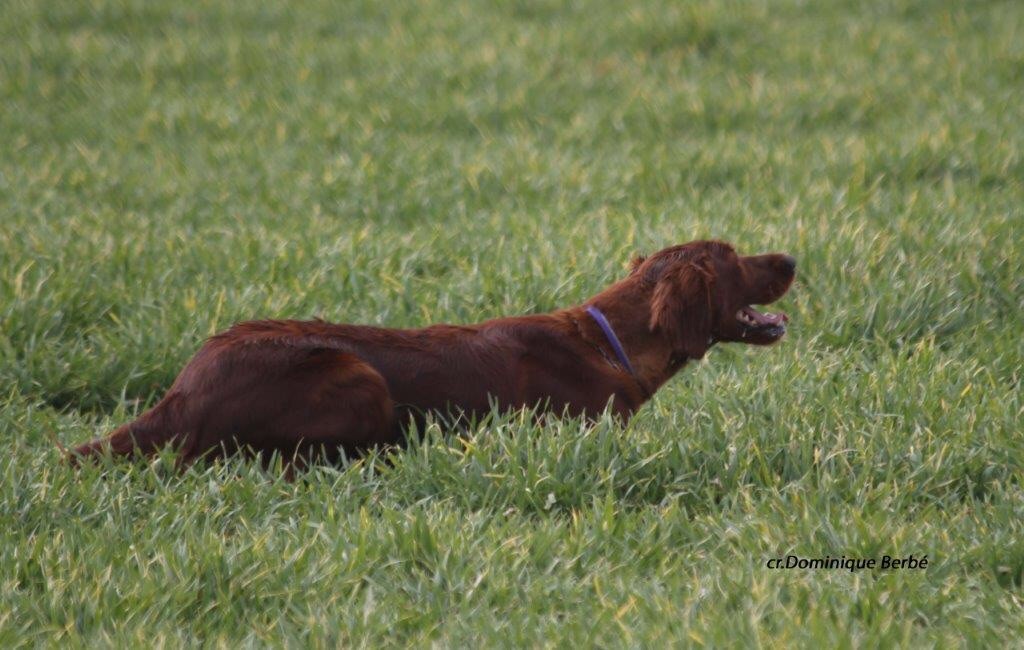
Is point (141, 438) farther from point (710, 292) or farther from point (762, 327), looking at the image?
point (762, 327)

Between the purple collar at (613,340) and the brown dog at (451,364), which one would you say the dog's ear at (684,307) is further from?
the purple collar at (613,340)

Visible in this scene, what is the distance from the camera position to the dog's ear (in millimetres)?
4301

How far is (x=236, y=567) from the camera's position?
3.20m

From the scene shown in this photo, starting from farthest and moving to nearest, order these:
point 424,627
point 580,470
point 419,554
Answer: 1. point 580,470
2. point 419,554
3. point 424,627

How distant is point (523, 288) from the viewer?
5465 mm

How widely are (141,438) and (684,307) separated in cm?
177

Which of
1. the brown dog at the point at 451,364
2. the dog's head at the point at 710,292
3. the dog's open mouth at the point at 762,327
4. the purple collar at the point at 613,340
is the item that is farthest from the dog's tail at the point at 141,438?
the dog's open mouth at the point at 762,327

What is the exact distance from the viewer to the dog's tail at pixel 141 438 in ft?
12.9

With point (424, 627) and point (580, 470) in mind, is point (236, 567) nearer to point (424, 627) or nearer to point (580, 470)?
point (424, 627)

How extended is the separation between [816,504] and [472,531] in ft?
3.00

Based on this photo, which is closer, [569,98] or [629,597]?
[629,597]

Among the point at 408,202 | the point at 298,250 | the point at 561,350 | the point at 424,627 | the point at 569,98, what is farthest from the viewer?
the point at 569,98

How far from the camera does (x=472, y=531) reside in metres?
3.37

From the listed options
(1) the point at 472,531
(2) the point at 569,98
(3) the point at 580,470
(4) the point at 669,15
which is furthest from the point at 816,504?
(4) the point at 669,15
